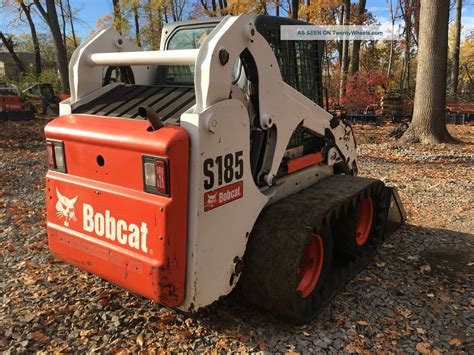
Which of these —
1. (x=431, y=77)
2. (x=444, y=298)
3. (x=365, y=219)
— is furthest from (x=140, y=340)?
(x=431, y=77)

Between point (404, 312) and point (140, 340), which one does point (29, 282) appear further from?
point (404, 312)

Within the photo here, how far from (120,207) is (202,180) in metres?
0.64

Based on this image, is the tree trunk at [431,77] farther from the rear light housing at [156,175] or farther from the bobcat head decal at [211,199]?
the rear light housing at [156,175]

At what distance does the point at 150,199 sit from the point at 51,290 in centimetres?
186

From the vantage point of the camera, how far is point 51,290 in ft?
12.8

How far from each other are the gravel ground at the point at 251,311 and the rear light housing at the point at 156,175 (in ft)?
4.04

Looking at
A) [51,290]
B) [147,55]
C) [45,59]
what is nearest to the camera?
[147,55]

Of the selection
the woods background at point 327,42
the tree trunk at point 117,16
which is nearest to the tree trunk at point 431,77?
the woods background at point 327,42

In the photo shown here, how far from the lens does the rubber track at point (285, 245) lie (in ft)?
10.4

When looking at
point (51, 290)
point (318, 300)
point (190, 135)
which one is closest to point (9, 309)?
point (51, 290)

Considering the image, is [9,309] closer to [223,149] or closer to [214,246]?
[214,246]

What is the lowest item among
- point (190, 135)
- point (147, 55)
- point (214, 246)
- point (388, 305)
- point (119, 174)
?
point (388, 305)

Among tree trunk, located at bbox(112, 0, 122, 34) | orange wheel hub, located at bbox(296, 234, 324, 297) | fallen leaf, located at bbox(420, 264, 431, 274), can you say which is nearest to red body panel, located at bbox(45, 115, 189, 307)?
orange wheel hub, located at bbox(296, 234, 324, 297)

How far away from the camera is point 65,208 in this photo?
333 centimetres
